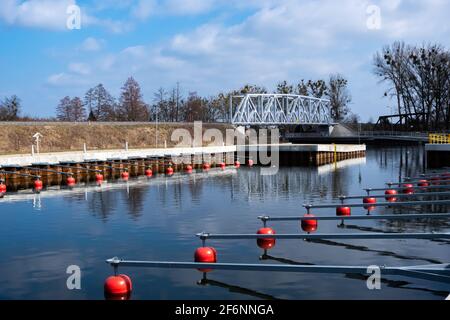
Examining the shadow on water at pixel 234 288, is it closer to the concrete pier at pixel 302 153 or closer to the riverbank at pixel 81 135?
the concrete pier at pixel 302 153

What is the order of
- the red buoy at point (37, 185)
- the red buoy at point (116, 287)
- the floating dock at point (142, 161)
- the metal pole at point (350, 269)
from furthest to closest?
1. the floating dock at point (142, 161)
2. the red buoy at point (37, 185)
3. the red buoy at point (116, 287)
4. the metal pole at point (350, 269)

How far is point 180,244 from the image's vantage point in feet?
64.9

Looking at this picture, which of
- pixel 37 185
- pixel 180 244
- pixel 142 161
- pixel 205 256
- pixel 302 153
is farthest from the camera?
pixel 302 153

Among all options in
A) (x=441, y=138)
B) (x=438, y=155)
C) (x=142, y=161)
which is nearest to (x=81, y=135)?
(x=142, y=161)

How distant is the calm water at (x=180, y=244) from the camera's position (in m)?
14.3

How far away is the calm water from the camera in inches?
563

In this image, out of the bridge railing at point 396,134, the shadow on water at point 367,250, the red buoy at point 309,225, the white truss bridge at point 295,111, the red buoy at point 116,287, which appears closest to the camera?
the red buoy at point 116,287

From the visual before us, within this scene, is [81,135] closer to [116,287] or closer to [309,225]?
[309,225]

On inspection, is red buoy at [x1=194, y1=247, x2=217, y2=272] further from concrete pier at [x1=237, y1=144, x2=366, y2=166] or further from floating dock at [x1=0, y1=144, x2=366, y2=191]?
concrete pier at [x1=237, y1=144, x2=366, y2=166]

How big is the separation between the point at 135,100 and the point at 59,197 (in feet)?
297

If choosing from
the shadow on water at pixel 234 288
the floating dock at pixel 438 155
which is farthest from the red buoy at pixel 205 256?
the floating dock at pixel 438 155

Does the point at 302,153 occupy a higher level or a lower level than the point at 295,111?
lower

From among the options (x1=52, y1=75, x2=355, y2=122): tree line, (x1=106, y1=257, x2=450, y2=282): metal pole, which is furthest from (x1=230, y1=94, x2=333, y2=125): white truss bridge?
(x1=106, y1=257, x2=450, y2=282): metal pole
